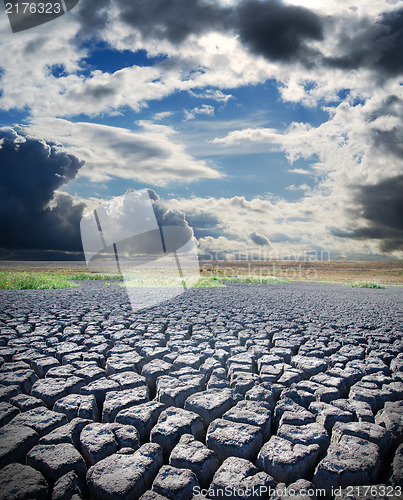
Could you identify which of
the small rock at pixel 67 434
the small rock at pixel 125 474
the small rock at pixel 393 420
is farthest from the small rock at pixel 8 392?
the small rock at pixel 393 420

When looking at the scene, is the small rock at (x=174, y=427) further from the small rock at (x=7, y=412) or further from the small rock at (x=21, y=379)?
the small rock at (x=21, y=379)

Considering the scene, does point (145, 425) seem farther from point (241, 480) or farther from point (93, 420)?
point (241, 480)

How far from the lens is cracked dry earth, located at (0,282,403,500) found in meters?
1.44

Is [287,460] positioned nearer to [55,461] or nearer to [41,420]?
[55,461]

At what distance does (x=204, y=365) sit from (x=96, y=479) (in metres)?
1.44

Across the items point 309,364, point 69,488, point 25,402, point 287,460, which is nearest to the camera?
point 69,488

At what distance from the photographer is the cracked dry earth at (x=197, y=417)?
144 cm

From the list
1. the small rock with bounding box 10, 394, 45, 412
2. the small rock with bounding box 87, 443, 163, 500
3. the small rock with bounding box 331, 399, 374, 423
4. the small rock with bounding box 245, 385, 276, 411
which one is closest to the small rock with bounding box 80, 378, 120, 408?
the small rock with bounding box 10, 394, 45, 412

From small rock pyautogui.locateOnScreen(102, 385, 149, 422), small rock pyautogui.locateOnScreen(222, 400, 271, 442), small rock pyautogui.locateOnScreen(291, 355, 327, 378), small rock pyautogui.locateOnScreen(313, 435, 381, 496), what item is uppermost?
small rock pyautogui.locateOnScreen(102, 385, 149, 422)

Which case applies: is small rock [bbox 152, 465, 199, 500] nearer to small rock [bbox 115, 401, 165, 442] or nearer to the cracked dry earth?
the cracked dry earth

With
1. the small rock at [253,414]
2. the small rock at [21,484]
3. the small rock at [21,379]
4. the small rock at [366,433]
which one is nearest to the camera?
the small rock at [21,484]

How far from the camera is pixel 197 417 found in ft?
6.23

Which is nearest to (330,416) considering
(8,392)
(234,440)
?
(234,440)

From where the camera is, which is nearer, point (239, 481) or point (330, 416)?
point (239, 481)
